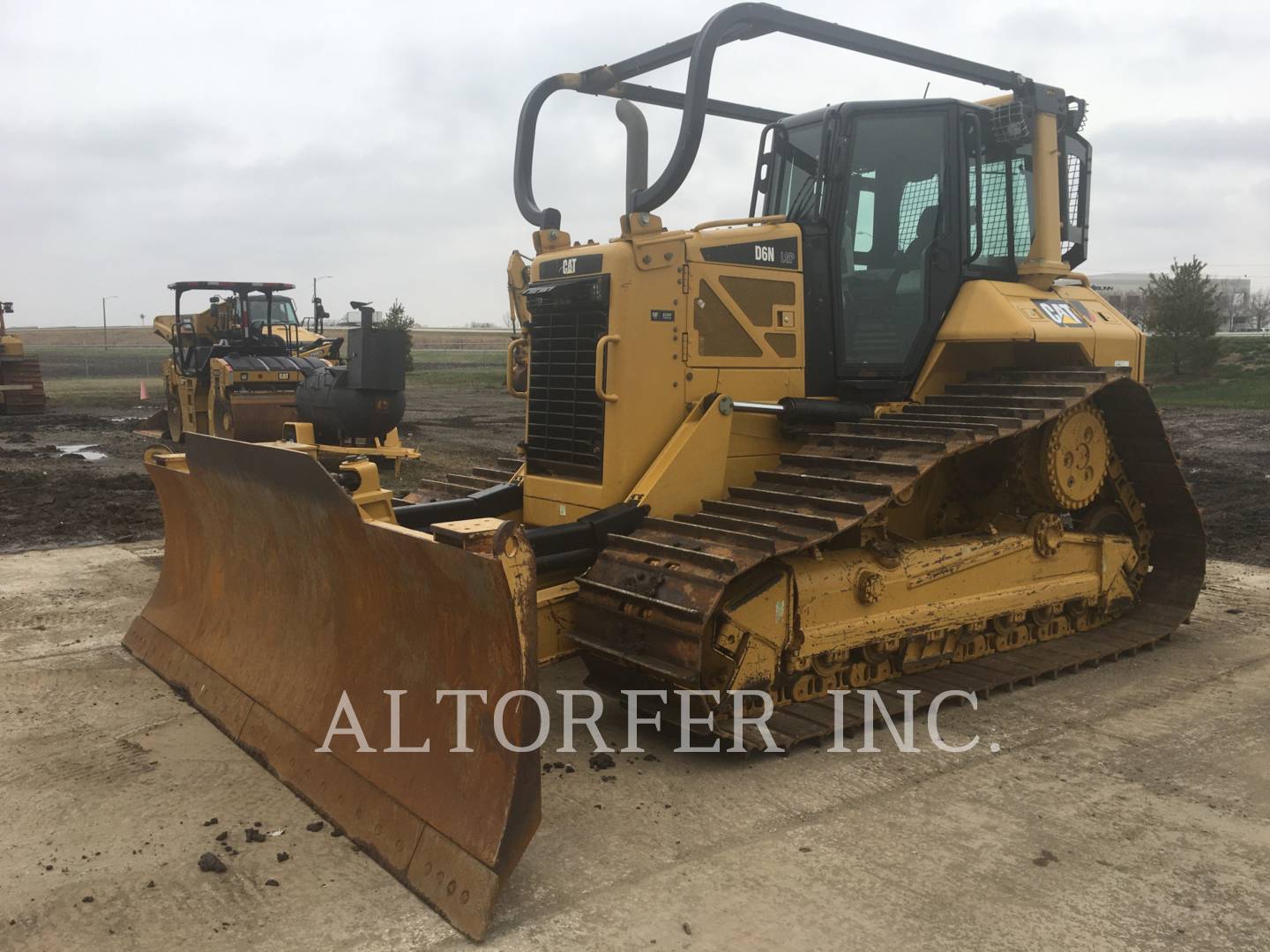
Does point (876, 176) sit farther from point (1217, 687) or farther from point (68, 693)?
point (68, 693)

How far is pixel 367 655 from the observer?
4445mm

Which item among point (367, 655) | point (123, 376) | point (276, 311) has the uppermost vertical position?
point (276, 311)

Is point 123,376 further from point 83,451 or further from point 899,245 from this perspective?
point 899,245

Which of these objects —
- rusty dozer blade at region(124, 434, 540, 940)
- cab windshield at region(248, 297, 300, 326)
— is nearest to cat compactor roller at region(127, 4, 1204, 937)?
rusty dozer blade at region(124, 434, 540, 940)

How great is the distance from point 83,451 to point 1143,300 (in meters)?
37.1

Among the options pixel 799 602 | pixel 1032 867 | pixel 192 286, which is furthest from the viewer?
pixel 192 286

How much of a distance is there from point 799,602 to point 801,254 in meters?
2.10

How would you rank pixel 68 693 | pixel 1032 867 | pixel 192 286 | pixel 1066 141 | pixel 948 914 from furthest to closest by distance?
1. pixel 192 286
2. pixel 1066 141
3. pixel 68 693
4. pixel 1032 867
5. pixel 948 914

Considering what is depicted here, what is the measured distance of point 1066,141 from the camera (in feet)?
22.5

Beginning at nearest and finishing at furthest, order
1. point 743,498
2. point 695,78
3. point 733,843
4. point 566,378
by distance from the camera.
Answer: point 733,843 < point 695,78 < point 743,498 < point 566,378

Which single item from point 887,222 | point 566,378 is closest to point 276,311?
point 566,378

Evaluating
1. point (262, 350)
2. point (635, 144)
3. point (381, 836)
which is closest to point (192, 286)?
point (262, 350)

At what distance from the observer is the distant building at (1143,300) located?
34.7 ft

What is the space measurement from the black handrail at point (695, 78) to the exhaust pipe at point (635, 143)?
0.97ft
